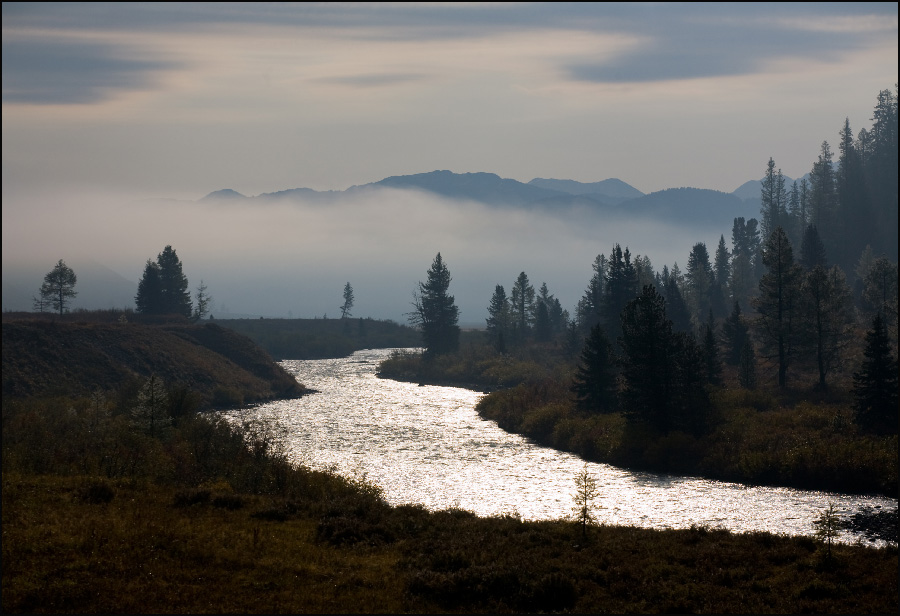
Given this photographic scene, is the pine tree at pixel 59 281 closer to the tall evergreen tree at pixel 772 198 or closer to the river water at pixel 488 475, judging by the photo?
the river water at pixel 488 475

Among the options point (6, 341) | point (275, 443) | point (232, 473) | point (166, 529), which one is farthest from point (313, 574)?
point (6, 341)

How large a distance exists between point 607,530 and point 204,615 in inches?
741

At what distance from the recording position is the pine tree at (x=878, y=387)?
53656 mm

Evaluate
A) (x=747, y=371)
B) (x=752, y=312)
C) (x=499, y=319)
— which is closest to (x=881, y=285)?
(x=747, y=371)

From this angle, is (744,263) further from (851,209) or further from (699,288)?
(851,209)

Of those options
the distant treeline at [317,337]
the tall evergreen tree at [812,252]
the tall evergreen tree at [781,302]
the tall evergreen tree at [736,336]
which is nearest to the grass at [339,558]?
the tall evergreen tree at [781,302]

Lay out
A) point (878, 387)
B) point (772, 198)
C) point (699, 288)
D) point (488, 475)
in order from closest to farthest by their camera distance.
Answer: point (488, 475), point (878, 387), point (699, 288), point (772, 198)

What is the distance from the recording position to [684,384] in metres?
61.7

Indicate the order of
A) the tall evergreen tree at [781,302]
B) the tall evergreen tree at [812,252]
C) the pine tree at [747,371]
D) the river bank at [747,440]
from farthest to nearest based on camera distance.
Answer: the tall evergreen tree at [812,252], the tall evergreen tree at [781,302], the pine tree at [747,371], the river bank at [747,440]

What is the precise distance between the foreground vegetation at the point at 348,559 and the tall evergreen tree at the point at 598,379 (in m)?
38.2

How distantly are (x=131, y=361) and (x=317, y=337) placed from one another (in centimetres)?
7621

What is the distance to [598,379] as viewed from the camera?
7112 centimetres

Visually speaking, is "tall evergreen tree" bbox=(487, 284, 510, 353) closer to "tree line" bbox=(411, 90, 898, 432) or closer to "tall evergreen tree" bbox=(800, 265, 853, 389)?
"tree line" bbox=(411, 90, 898, 432)

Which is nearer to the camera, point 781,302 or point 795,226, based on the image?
point 781,302
